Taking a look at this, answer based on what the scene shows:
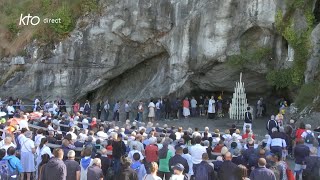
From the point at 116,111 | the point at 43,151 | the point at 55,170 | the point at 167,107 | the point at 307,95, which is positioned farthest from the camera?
the point at 116,111

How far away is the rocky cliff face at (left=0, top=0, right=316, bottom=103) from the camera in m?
26.0

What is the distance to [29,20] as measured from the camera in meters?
33.1

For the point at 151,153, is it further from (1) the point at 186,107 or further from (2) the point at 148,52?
(2) the point at 148,52

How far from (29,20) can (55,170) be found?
24.4 meters

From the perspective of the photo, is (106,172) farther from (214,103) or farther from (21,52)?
(21,52)

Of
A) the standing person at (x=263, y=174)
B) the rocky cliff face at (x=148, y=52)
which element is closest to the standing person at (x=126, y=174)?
the standing person at (x=263, y=174)

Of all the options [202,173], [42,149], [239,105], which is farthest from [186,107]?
[202,173]

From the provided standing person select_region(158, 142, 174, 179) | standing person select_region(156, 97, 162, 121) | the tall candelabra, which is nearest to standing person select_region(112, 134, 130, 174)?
standing person select_region(158, 142, 174, 179)

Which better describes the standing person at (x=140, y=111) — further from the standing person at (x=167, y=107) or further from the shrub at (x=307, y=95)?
the shrub at (x=307, y=95)

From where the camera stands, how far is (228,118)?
90.1 ft

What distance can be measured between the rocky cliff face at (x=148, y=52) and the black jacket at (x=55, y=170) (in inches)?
672

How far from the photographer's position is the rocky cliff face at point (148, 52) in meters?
26.0

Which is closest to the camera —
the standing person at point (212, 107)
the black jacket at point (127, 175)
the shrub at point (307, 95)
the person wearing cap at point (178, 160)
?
the black jacket at point (127, 175)

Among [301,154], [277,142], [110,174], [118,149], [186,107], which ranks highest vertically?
[186,107]
